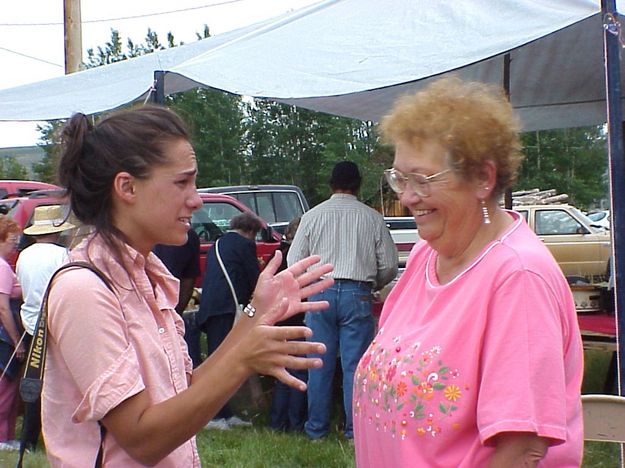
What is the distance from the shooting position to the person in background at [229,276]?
644cm

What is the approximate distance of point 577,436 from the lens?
6.28 feet

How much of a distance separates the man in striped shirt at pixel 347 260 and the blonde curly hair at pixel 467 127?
12.0 ft

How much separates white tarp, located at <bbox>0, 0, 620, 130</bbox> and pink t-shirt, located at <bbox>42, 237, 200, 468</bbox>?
2.81 m

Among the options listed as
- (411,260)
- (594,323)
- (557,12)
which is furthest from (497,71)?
(411,260)

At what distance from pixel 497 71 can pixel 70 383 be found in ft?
20.8

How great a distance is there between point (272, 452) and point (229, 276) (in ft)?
4.42

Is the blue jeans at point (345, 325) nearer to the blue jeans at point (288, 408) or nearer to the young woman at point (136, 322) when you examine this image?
the blue jeans at point (288, 408)

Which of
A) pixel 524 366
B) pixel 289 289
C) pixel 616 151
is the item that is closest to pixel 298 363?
pixel 289 289

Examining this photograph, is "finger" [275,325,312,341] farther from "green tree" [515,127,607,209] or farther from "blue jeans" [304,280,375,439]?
"green tree" [515,127,607,209]

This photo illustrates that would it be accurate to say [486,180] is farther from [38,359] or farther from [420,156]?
[38,359]

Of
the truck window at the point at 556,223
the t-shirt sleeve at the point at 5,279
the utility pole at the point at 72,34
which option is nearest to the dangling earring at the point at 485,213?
the t-shirt sleeve at the point at 5,279

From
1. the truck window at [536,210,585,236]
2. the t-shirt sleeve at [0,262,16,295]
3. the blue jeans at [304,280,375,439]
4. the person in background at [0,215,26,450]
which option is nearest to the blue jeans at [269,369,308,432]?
the blue jeans at [304,280,375,439]

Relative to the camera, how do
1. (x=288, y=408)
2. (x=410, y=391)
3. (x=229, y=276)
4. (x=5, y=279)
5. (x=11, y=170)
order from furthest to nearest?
(x=11, y=170) → (x=288, y=408) → (x=229, y=276) → (x=5, y=279) → (x=410, y=391)

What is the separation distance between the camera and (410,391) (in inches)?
75.7
